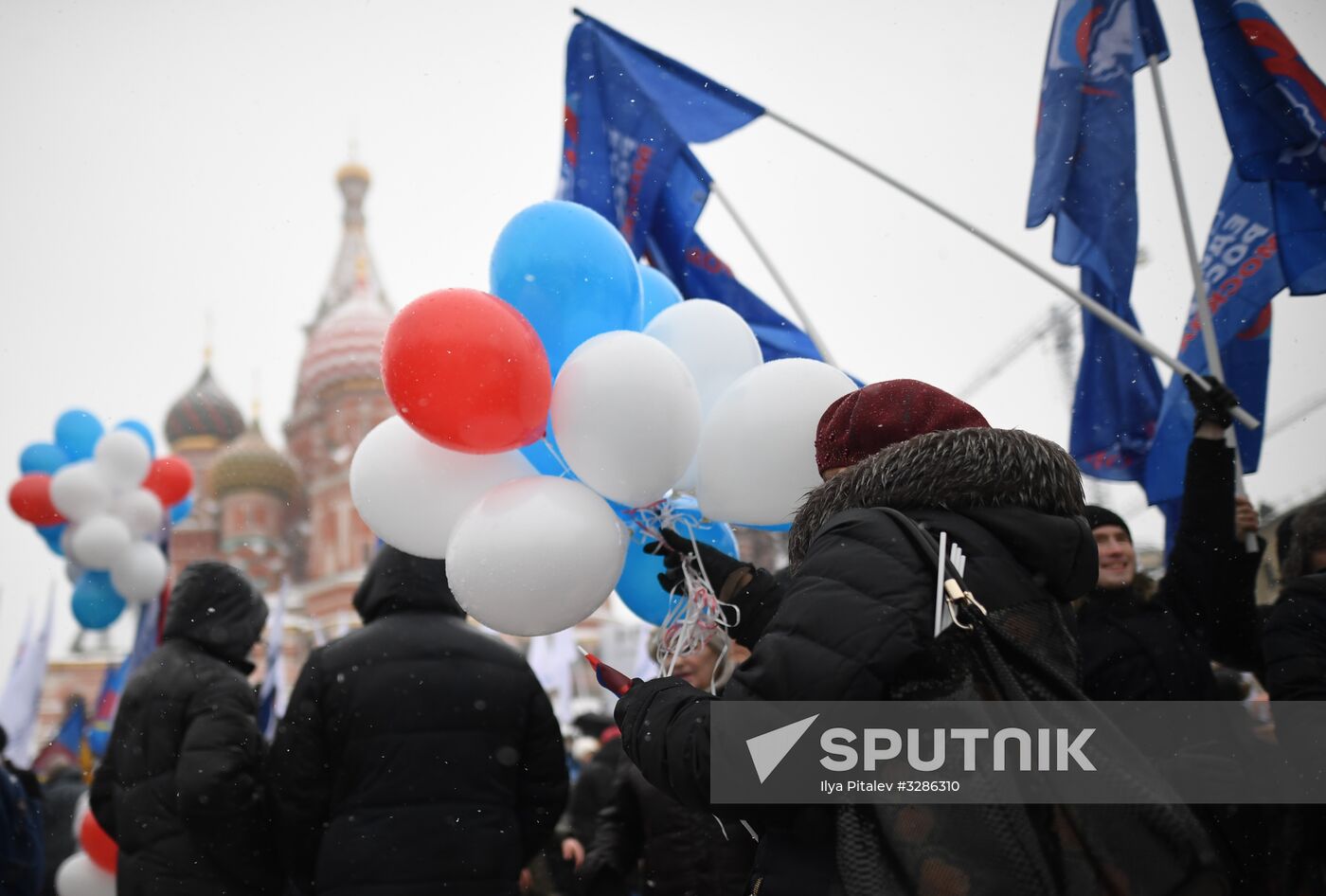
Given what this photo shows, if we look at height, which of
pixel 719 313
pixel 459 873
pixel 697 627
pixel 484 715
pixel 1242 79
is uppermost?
pixel 1242 79

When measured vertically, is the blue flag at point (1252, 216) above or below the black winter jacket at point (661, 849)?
above

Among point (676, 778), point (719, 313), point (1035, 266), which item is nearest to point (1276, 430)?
point (1035, 266)

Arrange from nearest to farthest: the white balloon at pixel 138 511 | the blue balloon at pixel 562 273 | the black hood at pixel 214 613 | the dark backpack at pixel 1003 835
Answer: the dark backpack at pixel 1003 835 < the blue balloon at pixel 562 273 < the black hood at pixel 214 613 < the white balloon at pixel 138 511

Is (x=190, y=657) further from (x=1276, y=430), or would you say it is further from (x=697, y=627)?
(x=1276, y=430)

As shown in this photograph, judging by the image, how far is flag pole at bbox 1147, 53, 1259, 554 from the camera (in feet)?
11.2

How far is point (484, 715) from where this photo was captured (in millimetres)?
2965

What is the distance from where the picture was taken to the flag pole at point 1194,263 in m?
3.41

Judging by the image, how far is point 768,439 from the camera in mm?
2258

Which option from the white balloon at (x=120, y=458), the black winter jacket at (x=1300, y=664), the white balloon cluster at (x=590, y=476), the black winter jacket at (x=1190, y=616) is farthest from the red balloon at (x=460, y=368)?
the white balloon at (x=120, y=458)

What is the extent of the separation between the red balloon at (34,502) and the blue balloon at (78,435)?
0.29m

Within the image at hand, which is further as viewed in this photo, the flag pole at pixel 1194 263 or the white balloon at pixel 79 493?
the white balloon at pixel 79 493

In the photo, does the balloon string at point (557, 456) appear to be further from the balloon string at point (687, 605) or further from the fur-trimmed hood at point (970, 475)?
the fur-trimmed hood at point (970, 475)

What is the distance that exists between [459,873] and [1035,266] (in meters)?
2.85

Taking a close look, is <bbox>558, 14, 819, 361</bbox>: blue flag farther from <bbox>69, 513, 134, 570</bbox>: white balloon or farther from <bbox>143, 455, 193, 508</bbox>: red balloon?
<bbox>143, 455, 193, 508</bbox>: red balloon
